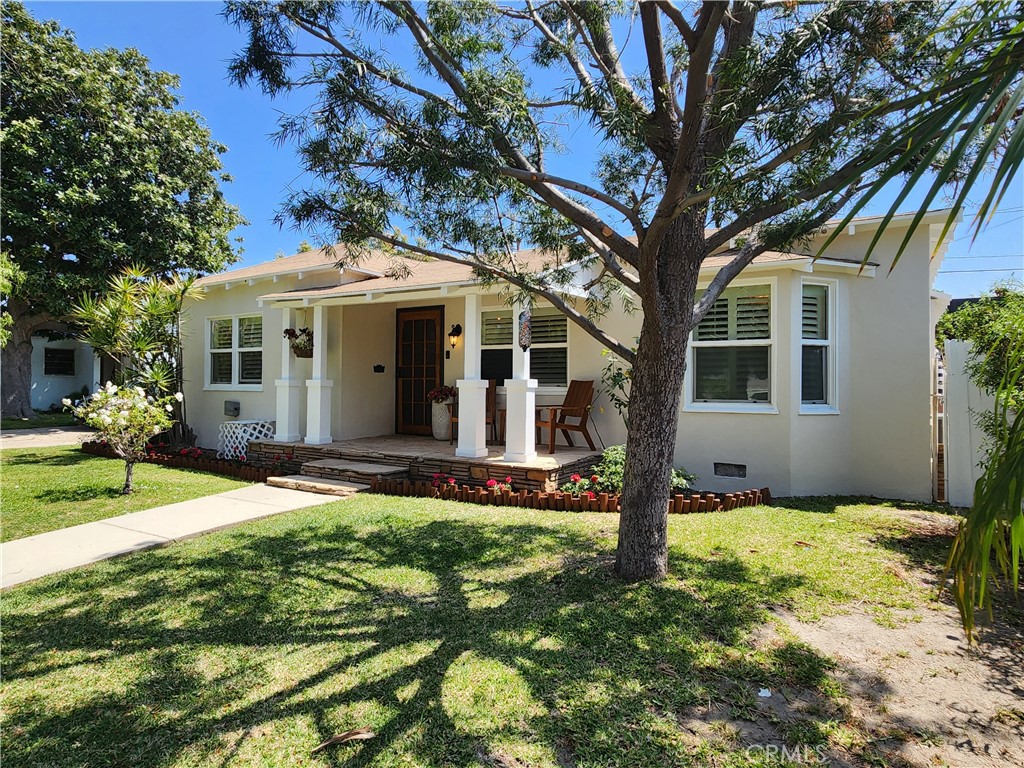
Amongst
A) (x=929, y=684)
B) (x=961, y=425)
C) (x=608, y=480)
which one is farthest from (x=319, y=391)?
(x=961, y=425)

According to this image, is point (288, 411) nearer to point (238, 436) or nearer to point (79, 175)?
point (238, 436)

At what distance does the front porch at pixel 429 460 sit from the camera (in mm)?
7492

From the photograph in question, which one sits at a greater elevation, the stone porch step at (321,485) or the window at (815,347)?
the window at (815,347)

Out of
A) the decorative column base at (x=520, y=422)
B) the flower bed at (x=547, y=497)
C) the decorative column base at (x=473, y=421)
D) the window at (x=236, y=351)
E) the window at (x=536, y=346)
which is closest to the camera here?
the flower bed at (x=547, y=497)

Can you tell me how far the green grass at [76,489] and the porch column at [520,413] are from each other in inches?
169

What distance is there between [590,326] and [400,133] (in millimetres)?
2114

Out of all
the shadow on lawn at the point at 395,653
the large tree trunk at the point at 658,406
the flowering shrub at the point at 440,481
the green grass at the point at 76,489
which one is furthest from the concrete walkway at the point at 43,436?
the large tree trunk at the point at 658,406

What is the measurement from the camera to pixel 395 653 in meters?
3.31

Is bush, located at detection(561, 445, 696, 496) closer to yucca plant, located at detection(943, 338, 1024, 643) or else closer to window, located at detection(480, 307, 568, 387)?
window, located at detection(480, 307, 568, 387)

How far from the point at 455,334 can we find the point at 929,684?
8.51 meters

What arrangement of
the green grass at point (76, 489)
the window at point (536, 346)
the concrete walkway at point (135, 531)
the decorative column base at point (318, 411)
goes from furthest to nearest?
the decorative column base at point (318, 411), the window at point (536, 346), the green grass at point (76, 489), the concrete walkway at point (135, 531)

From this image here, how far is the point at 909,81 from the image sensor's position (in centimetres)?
375

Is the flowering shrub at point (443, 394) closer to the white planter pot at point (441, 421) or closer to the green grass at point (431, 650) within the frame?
the white planter pot at point (441, 421)

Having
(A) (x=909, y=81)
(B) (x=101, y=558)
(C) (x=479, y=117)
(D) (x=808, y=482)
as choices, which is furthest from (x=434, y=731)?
(D) (x=808, y=482)
